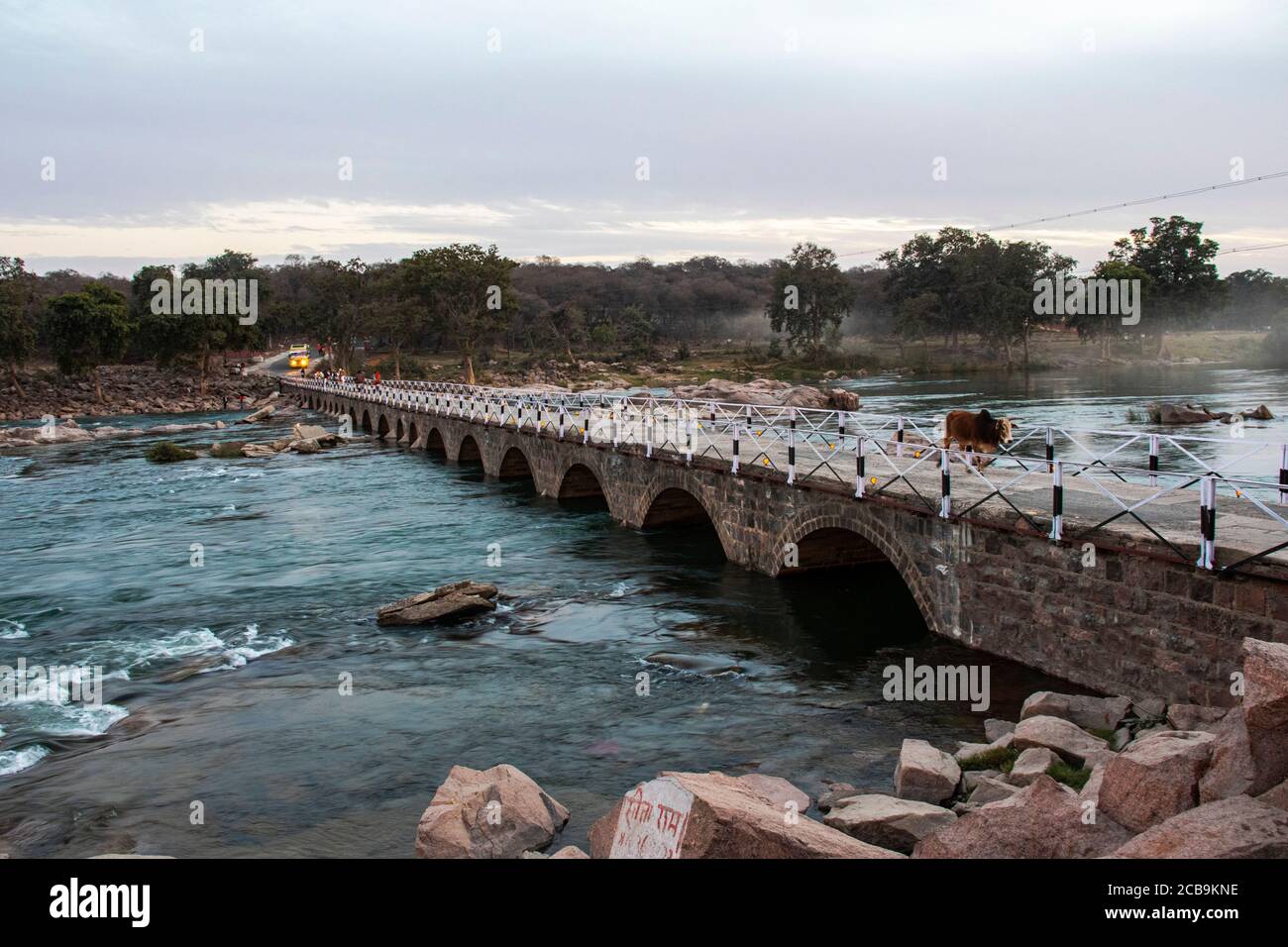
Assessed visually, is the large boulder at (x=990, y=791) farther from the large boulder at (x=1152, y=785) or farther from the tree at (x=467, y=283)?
the tree at (x=467, y=283)

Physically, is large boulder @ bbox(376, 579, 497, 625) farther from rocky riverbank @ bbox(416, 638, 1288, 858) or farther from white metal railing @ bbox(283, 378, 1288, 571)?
rocky riverbank @ bbox(416, 638, 1288, 858)

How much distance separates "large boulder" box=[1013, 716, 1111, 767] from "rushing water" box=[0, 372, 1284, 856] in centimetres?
162

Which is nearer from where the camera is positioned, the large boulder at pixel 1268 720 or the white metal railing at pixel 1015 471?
the large boulder at pixel 1268 720

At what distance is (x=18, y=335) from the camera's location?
252 feet

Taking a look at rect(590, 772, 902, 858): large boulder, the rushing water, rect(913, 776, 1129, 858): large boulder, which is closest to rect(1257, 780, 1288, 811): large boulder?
rect(913, 776, 1129, 858): large boulder

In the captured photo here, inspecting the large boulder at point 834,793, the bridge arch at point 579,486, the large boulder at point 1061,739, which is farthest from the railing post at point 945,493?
the bridge arch at point 579,486

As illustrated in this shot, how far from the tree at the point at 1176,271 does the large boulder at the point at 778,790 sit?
327 ft

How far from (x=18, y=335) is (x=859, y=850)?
8589 centimetres

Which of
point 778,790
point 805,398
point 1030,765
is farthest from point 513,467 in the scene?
point 1030,765

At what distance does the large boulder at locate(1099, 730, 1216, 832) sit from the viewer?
742cm

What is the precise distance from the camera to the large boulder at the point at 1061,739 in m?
10.0

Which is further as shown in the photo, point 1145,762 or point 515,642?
point 515,642
